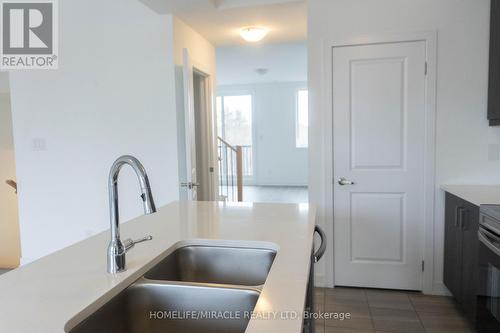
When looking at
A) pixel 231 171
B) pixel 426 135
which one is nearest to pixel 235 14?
pixel 426 135

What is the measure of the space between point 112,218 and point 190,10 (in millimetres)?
2342

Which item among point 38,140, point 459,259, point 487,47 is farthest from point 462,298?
Result: point 38,140

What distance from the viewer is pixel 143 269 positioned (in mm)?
1158

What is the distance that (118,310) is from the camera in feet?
3.40

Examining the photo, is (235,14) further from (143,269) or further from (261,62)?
(261,62)

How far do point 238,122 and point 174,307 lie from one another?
8081 millimetres

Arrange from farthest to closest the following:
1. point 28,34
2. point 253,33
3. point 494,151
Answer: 1. point 253,33
2. point 28,34
3. point 494,151

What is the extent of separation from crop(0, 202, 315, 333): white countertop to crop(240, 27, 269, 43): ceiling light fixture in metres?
2.10

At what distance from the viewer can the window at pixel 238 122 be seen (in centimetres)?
889

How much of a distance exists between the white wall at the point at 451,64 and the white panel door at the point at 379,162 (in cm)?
14

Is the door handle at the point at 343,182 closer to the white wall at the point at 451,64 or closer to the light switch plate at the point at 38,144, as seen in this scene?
the white wall at the point at 451,64

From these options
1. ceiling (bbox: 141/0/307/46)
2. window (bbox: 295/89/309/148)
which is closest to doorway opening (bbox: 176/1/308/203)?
window (bbox: 295/89/309/148)

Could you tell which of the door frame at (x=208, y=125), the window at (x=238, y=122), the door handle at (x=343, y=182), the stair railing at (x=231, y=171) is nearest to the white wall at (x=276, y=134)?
the window at (x=238, y=122)

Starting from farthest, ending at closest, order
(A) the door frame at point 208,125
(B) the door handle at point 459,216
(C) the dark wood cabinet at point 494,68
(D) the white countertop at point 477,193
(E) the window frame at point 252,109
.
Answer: (E) the window frame at point 252,109, (A) the door frame at point 208,125, (C) the dark wood cabinet at point 494,68, (B) the door handle at point 459,216, (D) the white countertop at point 477,193
